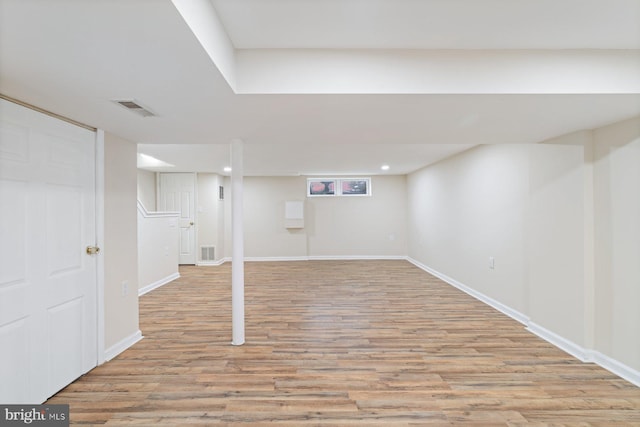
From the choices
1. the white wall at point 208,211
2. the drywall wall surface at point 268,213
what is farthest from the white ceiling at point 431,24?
the drywall wall surface at point 268,213

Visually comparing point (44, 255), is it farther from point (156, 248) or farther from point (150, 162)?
point (150, 162)

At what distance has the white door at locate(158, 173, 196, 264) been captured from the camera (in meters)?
6.68

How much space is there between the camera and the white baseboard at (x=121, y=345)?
245 cm

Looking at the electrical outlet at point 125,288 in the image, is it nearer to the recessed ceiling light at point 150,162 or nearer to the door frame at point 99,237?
the door frame at point 99,237

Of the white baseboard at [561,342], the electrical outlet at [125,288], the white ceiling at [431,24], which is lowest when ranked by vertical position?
the white baseboard at [561,342]

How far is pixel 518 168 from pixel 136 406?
14.1 feet

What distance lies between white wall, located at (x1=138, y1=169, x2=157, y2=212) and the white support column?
4491mm

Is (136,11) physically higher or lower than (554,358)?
higher

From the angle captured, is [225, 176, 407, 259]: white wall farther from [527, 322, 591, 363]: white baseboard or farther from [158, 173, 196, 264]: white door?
[527, 322, 591, 363]: white baseboard

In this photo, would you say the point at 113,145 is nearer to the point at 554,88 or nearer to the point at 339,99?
the point at 339,99

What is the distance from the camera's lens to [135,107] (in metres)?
1.91

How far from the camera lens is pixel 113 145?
8.33ft

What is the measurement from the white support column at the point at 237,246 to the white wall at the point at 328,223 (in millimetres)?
4598

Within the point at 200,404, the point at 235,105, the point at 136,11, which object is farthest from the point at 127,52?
the point at 200,404
